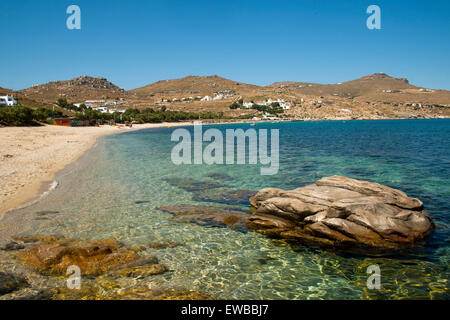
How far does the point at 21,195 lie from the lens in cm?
1585

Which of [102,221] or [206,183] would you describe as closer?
[102,221]

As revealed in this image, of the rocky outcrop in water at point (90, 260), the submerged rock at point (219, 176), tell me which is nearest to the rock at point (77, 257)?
the rocky outcrop in water at point (90, 260)

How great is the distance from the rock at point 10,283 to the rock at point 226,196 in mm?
9446

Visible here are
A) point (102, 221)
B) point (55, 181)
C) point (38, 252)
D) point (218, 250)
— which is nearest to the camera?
point (38, 252)

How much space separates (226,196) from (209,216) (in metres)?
3.71

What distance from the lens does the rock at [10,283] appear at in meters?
7.17

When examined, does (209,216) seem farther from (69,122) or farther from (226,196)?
(69,122)

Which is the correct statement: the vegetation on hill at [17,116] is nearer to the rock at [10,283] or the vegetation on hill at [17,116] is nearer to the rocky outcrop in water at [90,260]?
the rocky outcrop in water at [90,260]

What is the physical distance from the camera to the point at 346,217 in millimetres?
10570

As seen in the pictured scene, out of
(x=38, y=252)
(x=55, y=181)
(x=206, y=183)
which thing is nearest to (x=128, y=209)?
(x=38, y=252)

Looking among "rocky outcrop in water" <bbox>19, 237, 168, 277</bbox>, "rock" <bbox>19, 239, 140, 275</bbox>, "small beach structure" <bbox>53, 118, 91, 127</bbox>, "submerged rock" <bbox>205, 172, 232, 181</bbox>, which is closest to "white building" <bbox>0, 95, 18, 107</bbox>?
"small beach structure" <bbox>53, 118, 91, 127</bbox>
